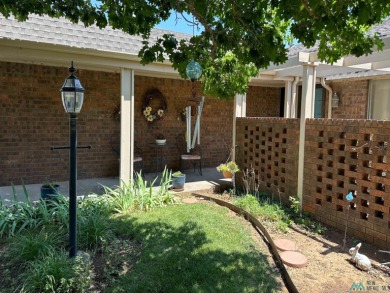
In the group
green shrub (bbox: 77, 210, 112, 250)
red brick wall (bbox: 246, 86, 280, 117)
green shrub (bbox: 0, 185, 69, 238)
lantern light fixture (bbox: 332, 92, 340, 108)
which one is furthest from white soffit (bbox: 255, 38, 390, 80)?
green shrub (bbox: 0, 185, 69, 238)

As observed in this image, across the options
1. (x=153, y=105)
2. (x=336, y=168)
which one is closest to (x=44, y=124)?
(x=153, y=105)

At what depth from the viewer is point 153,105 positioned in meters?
8.31

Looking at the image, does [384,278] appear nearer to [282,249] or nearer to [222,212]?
[282,249]

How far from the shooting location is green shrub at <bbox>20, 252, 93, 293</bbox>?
116 inches

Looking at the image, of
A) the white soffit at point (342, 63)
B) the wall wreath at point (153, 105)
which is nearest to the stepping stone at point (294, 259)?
the white soffit at point (342, 63)

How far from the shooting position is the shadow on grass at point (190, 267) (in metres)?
3.09

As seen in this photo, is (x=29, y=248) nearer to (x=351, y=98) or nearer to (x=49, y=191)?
(x=49, y=191)

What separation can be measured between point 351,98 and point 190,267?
7159mm

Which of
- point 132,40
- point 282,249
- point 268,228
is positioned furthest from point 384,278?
point 132,40

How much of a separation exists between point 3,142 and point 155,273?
17.1 feet

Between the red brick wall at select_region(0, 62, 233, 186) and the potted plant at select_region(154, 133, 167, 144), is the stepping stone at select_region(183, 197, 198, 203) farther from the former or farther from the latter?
the red brick wall at select_region(0, 62, 233, 186)

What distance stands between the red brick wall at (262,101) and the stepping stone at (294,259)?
21.7 ft

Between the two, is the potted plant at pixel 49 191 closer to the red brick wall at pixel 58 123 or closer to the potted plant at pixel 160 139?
the red brick wall at pixel 58 123

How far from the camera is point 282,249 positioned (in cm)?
399
